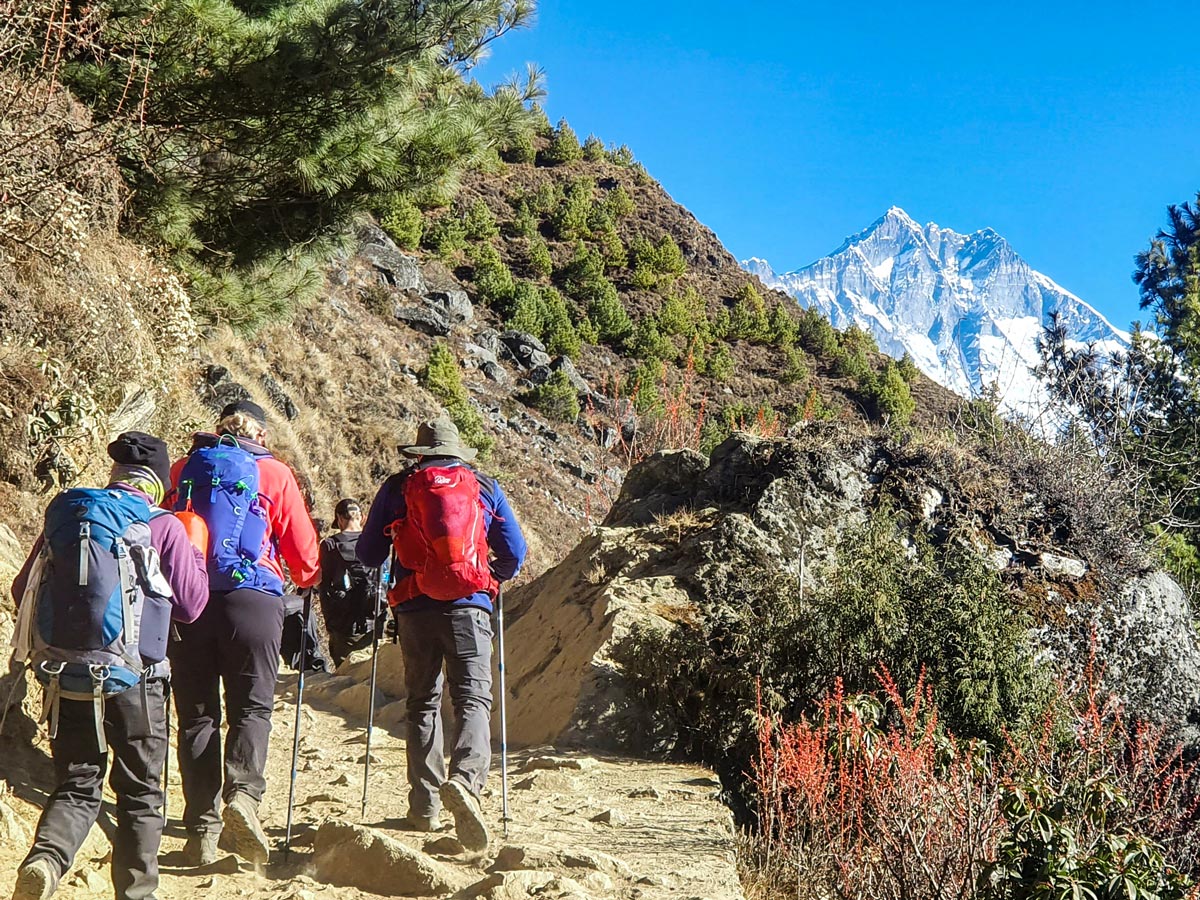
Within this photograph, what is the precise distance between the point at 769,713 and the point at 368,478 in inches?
551

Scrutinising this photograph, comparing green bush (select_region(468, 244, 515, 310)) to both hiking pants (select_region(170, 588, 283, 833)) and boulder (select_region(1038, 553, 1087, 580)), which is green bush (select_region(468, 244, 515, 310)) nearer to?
boulder (select_region(1038, 553, 1087, 580))

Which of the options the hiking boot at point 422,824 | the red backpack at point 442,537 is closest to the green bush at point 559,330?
the red backpack at point 442,537

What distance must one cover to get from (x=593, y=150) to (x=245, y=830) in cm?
4340

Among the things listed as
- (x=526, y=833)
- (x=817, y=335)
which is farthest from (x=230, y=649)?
(x=817, y=335)

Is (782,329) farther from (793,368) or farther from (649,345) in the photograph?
(649,345)

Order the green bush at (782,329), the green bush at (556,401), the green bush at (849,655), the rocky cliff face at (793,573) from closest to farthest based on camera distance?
1. the green bush at (849,655)
2. the rocky cliff face at (793,573)
3. the green bush at (556,401)
4. the green bush at (782,329)

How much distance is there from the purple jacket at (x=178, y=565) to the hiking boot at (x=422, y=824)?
4.67 ft

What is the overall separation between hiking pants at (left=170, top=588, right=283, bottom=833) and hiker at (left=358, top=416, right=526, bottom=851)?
25.7 inches

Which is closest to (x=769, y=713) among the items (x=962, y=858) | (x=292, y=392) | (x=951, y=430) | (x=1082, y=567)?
(x=962, y=858)

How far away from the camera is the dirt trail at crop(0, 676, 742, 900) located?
3.69 m

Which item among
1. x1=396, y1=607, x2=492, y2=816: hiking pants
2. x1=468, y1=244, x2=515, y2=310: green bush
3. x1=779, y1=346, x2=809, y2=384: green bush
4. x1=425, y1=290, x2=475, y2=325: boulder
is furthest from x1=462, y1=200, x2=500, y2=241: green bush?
x1=396, y1=607, x2=492, y2=816: hiking pants

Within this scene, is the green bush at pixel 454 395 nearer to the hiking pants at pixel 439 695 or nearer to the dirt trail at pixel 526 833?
the dirt trail at pixel 526 833

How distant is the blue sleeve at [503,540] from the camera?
484 centimetres

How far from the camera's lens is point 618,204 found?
40.3 meters
